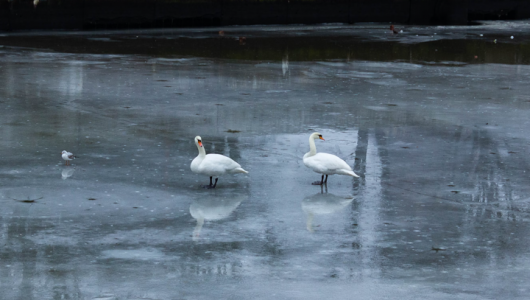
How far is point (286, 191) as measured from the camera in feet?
31.8

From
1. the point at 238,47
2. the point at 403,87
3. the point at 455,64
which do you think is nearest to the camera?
the point at 403,87

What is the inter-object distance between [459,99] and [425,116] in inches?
88.4

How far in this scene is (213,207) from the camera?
29.3 feet

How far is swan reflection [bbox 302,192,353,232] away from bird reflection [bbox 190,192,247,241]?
80 cm

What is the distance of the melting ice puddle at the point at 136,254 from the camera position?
7305 mm

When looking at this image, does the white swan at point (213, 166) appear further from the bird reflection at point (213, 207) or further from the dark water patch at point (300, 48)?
the dark water patch at point (300, 48)

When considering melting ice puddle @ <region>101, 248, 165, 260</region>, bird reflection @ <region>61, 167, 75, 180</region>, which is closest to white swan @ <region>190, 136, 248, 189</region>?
bird reflection @ <region>61, 167, 75, 180</region>

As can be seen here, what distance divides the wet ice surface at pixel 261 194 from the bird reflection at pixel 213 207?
35 mm

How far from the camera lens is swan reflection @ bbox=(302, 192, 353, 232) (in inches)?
349

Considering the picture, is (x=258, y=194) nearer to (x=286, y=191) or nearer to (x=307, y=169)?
(x=286, y=191)

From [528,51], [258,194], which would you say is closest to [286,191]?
[258,194]

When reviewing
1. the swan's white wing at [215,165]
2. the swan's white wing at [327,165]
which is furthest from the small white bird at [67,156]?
the swan's white wing at [327,165]

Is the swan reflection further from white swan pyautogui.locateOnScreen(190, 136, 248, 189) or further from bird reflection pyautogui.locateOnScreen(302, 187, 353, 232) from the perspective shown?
white swan pyautogui.locateOnScreen(190, 136, 248, 189)

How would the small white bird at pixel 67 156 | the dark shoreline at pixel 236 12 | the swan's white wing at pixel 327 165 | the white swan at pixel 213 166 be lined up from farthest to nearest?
the dark shoreline at pixel 236 12 → the small white bird at pixel 67 156 → the swan's white wing at pixel 327 165 → the white swan at pixel 213 166
